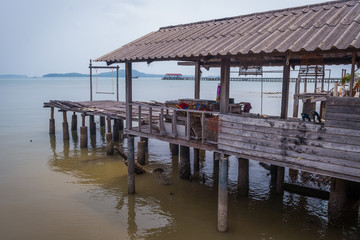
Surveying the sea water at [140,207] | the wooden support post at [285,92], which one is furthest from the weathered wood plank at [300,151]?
the sea water at [140,207]

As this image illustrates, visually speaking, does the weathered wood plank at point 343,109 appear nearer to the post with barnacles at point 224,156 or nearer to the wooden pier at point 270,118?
the wooden pier at point 270,118

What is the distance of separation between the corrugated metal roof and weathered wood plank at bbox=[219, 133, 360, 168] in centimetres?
215

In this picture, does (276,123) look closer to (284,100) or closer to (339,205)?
(284,100)

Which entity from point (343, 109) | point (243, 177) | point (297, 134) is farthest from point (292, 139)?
point (243, 177)

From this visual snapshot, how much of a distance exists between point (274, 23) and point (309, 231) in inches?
241

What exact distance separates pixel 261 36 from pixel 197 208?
6.05 metres

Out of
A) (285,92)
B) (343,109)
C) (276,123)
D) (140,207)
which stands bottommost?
(140,207)

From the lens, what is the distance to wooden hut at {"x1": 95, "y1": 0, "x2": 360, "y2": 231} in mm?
6254

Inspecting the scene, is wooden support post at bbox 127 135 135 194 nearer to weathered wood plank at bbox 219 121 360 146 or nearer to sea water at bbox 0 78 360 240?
sea water at bbox 0 78 360 240

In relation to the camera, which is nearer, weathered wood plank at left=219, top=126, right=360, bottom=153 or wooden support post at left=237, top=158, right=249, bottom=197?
weathered wood plank at left=219, top=126, right=360, bottom=153

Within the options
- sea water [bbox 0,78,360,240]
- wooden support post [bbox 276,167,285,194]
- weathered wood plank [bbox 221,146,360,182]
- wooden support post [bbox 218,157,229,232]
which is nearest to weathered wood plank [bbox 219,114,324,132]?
weathered wood plank [bbox 221,146,360,182]

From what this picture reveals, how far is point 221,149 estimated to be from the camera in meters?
8.24

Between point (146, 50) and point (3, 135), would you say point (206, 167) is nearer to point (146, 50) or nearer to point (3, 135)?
point (146, 50)

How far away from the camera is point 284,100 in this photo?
899cm
